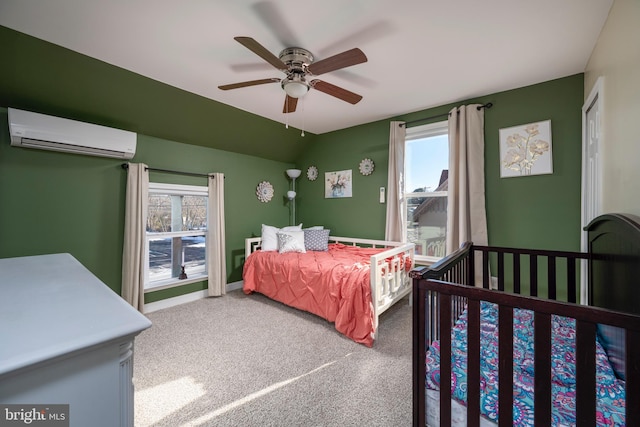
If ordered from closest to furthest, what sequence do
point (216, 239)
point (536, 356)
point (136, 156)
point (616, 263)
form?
point (536, 356)
point (616, 263)
point (136, 156)
point (216, 239)

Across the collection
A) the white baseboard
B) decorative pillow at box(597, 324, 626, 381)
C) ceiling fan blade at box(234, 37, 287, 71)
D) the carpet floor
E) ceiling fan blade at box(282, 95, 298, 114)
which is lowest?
the carpet floor

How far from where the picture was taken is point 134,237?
110 inches

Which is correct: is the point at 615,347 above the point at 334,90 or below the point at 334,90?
below

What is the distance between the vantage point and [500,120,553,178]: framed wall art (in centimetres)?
249

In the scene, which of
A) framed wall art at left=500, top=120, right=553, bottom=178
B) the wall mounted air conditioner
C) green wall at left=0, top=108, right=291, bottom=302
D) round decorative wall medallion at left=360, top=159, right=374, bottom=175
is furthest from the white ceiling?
round decorative wall medallion at left=360, top=159, right=374, bottom=175

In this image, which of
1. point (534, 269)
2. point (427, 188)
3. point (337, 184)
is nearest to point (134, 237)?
point (337, 184)

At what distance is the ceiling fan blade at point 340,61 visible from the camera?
155 centimetres

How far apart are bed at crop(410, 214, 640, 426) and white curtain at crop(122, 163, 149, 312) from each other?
296 centimetres

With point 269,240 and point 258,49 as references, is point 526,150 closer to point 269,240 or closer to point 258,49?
point 258,49

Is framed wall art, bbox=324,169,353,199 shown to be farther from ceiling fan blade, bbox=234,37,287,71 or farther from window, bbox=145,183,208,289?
ceiling fan blade, bbox=234,37,287,71

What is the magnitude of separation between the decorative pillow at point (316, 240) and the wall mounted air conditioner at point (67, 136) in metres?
2.33

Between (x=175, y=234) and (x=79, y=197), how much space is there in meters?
1.02

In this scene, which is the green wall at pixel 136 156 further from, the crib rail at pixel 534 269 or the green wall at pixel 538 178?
the crib rail at pixel 534 269

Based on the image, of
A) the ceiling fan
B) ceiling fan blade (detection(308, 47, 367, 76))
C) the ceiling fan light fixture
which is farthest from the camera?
the ceiling fan light fixture
